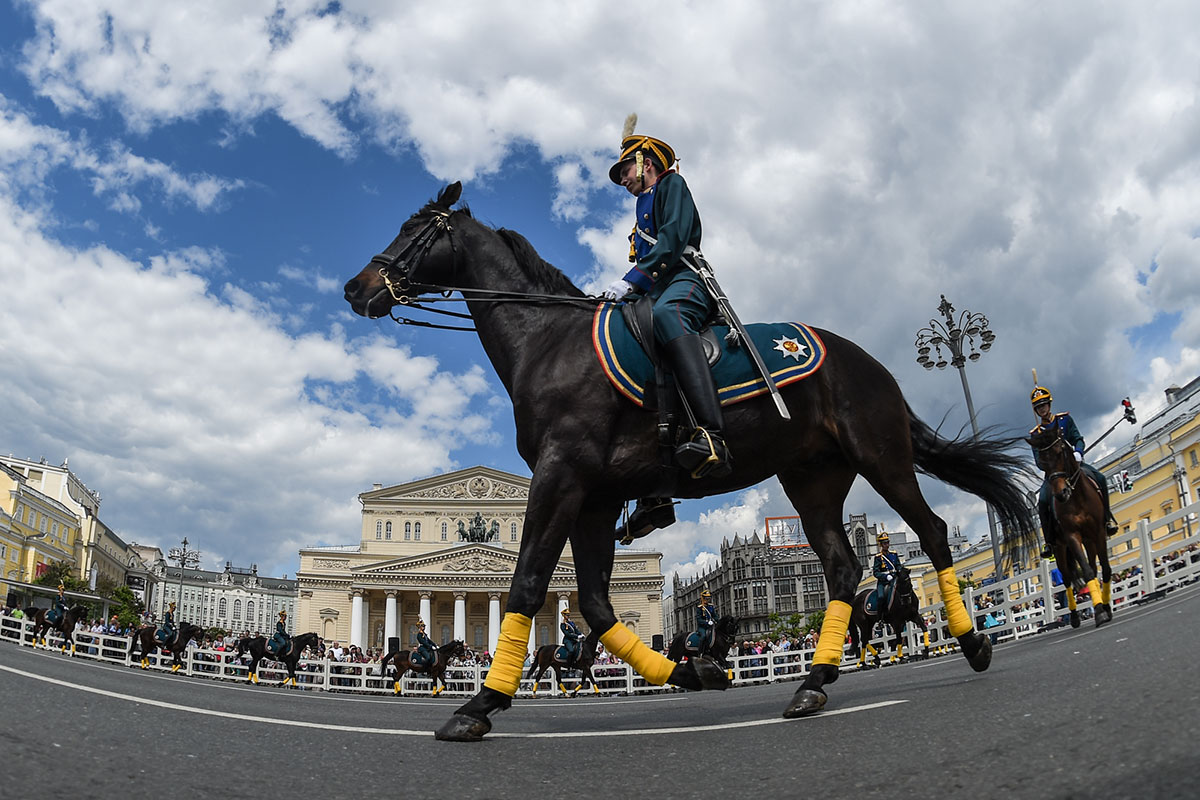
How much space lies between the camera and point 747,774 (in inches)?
94.4

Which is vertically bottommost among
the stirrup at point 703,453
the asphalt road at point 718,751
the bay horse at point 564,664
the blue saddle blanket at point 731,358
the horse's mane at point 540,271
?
the bay horse at point 564,664

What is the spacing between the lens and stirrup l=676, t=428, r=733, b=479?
437 cm

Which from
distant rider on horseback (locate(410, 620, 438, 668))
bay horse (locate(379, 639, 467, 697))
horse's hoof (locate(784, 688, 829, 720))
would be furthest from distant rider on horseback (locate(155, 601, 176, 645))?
horse's hoof (locate(784, 688, 829, 720))

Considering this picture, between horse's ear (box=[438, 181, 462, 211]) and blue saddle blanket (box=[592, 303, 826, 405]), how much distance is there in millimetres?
1459

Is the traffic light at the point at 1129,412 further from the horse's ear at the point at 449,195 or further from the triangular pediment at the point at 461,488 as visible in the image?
the triangular pediment at the point at 461,488

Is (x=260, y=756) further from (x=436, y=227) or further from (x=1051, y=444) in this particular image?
(x=1051, y=444)

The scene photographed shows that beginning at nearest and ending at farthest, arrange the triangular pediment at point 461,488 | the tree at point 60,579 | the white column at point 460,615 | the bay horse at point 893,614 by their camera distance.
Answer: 1. the bay horse at point 893,614
2. the tree at point 60,579
3. the white column at point 460,615
4. the triangular pediment at point 461,488

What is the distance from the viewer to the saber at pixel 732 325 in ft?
15.8

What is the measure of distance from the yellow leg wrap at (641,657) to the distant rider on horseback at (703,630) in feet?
43.3

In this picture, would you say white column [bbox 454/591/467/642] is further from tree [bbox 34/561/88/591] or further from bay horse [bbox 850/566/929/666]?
bay horse [bbox 850/566/929/666]

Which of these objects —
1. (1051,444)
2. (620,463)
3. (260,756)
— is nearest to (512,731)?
(620,463)

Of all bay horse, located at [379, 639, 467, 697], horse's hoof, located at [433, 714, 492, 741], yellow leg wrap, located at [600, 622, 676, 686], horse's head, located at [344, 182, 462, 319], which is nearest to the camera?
horse's hoof, located at [433, 714, 492, 741]

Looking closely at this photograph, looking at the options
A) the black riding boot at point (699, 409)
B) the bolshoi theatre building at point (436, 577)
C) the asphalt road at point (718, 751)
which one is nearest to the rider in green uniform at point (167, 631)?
the asphalt road at point (718, 751)

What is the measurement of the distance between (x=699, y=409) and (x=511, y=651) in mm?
1621
